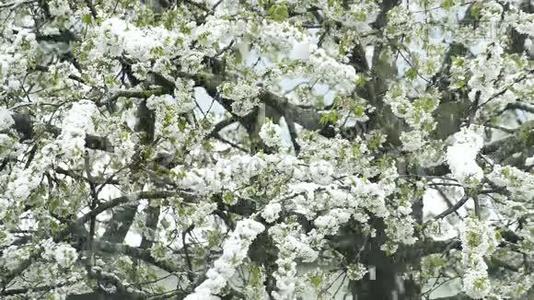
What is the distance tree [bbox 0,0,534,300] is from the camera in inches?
186

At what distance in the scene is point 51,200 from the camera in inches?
207

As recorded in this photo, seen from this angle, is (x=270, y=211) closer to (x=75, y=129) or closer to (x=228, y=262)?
(x=228, y=262)

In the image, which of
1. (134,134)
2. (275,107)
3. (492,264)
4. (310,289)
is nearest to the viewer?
(134,134)

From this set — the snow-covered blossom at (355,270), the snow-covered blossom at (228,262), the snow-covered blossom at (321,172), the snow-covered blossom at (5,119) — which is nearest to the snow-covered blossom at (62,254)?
the snow-covered blossom at (5,119)

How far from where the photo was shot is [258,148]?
575 centimetres

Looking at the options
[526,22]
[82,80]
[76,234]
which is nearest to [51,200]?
[76,234]

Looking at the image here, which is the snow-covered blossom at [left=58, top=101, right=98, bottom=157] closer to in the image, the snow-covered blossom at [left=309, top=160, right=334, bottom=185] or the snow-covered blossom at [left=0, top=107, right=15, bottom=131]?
the snow-covered blossom at [left=0, top=107, right=15, bottom=131]

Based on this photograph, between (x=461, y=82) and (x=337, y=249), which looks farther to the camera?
(x=337, y=249)

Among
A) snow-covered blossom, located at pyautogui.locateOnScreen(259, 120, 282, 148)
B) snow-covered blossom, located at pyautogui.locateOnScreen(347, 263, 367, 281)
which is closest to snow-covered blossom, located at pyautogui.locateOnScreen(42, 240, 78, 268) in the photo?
snow-covered blossom, located at pyautogui.locateOnScreen(259, 120, 282, 148)

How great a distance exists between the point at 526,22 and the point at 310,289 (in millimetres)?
2708

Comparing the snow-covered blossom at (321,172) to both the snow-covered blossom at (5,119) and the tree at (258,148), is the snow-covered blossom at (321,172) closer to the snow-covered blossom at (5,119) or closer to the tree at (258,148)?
the tree at (258,148)

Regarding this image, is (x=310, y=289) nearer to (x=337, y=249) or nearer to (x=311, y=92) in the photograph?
(x=337, y=249)

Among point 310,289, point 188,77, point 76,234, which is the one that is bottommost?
point 310,289

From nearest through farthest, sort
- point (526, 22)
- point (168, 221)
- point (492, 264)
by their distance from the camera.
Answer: point (526, 22) → point (168, 221) → point (492, 264)
